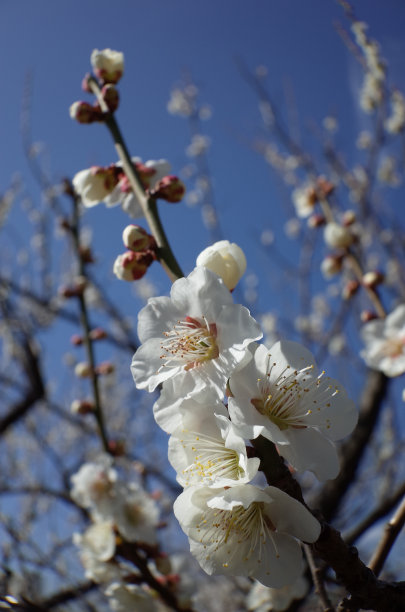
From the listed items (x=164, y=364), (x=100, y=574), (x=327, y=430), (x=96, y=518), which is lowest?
(x=100, y=574)

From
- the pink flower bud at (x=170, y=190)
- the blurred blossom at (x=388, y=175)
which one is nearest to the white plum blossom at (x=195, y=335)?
the pink flower bud at (x=170, y=190)

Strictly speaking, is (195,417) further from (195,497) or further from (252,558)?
(252,558)

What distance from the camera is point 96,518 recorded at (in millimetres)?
2029

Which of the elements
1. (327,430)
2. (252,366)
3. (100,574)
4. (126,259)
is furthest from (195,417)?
(100,574)

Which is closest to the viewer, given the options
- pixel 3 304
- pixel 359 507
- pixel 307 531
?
pixel 307 531

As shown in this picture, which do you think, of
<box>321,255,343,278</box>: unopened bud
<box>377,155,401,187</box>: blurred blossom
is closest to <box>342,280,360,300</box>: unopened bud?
<box>321,255,343,278</box>: unopened bud

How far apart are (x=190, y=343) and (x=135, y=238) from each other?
297mm

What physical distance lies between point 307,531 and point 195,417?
25 cm

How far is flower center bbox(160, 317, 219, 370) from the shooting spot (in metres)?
0.95

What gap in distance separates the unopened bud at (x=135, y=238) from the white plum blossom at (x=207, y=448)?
448mm

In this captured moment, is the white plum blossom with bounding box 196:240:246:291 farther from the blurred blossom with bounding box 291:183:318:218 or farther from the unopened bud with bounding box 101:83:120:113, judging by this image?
the blurred blossom with bounding box 291:183:318:218

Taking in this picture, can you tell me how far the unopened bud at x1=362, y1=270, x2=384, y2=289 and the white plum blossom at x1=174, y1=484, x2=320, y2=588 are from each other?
145 centimetres

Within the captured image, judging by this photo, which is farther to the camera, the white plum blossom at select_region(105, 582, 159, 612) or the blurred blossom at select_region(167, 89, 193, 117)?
the blurred blossom at select_region(167, 89, 193, 117)

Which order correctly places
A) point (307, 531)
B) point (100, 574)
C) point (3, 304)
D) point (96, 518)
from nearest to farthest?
point (307, 531), point (100, 574), point (96, 518), point (3, 304)
